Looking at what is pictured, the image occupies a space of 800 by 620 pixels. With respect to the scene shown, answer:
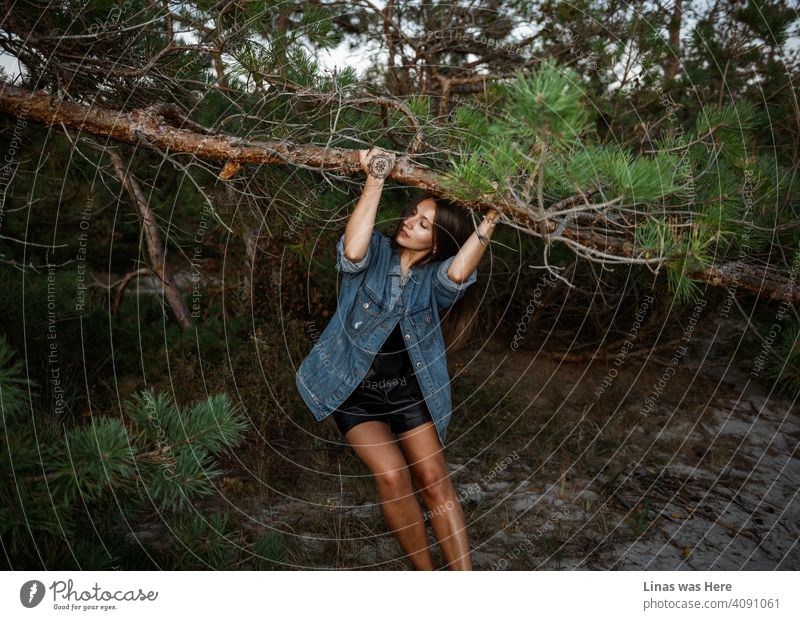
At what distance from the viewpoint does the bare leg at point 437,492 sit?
1744mm

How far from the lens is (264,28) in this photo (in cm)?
170

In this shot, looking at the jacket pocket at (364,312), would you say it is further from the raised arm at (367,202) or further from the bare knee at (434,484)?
the bare knee at (434,484)

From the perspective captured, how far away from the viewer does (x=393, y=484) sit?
1.72m

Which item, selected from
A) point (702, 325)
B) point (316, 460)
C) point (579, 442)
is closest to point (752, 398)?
point (702, 325)

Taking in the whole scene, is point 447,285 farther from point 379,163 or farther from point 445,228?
point 379,163

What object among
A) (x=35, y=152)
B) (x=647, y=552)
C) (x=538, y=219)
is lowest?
(x=647, y=552)

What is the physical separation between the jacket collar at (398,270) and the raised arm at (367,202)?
17 centimetres

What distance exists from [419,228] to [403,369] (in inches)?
18.0

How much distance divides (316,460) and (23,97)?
179 cm

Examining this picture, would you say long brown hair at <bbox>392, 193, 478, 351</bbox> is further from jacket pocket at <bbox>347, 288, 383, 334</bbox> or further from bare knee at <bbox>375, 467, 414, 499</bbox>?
bare knee at <bbox>375, 467, 414, 499</bbox>

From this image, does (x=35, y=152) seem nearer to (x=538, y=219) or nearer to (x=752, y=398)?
(x=538, y=219)

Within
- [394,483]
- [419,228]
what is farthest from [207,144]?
[394,483]

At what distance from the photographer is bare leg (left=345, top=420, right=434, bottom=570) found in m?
1.72

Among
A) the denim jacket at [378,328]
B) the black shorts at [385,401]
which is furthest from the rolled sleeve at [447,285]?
the black shorts at [385,401]
